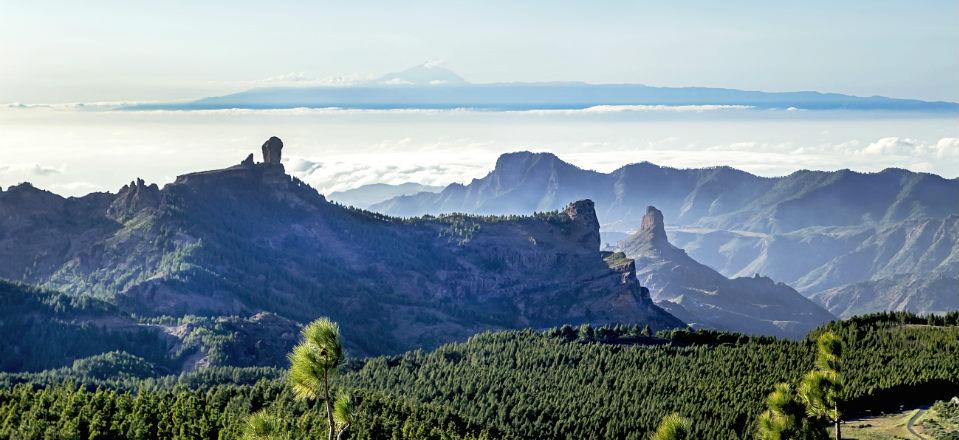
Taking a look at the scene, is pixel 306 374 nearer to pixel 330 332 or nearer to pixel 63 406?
pixel 330 332

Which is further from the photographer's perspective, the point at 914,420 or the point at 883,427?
the point at 914,420

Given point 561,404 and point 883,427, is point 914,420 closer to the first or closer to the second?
point 883,427

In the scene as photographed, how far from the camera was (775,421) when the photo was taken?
332ft

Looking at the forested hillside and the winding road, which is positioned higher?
the winding road

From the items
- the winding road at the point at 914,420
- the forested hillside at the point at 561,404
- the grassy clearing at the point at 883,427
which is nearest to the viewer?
the winding road at the point at 914,420

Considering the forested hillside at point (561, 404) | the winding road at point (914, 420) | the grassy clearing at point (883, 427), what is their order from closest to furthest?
the winding road at point (914, 420) < the grassy clearing at point (883, 427) < the forested hillside at point (561, 404)

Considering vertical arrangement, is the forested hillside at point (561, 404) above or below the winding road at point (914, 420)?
below

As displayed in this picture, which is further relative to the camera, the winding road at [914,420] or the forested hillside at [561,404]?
the forested hillside at [561,404]

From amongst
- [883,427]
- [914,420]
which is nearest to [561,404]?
[883,427]

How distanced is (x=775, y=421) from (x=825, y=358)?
29.8 feet

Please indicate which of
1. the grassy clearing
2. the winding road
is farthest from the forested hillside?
the winding road

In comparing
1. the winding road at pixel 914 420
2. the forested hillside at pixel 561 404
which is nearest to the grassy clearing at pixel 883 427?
the winding road at pixel 914 420

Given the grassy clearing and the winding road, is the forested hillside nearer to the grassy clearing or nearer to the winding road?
the grassy clearing

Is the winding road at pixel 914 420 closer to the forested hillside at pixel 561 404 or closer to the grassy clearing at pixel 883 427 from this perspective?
the grassy clearing at pixel 883 427
